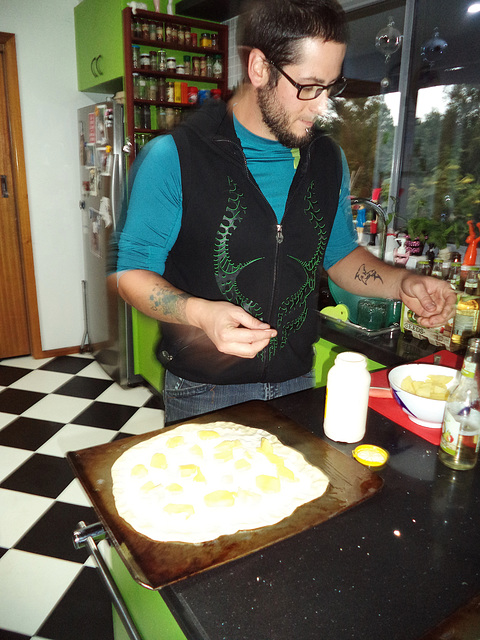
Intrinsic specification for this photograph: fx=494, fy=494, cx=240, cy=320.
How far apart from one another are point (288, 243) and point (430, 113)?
1.65 meters

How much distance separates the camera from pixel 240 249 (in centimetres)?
122

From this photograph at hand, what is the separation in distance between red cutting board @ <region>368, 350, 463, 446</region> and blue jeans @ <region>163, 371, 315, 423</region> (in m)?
0.24

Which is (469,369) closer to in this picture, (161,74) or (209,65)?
(161,74)

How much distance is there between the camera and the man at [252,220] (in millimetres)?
1136

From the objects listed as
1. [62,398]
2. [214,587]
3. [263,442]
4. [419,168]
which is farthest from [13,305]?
[214,587]

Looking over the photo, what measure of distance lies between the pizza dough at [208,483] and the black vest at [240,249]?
30 cm

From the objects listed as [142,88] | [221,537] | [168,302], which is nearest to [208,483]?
[221,537]

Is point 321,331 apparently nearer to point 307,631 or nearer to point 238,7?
point 307,631

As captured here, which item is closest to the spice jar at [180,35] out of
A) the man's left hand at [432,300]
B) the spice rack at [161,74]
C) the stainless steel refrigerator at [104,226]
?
the spice rack at [161,74]

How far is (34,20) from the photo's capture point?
3.22 m

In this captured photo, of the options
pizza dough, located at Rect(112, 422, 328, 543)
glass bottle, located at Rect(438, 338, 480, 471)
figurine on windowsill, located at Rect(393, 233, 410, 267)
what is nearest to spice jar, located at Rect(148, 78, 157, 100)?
figurine on windowsill, located at Rect(393, 233, 410, 267)

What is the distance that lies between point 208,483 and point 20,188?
3.14 metres

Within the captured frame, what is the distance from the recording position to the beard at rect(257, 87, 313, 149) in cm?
119

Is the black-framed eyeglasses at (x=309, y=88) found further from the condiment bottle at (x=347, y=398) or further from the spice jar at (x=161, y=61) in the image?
the spice jar at (x=161, y=61)
